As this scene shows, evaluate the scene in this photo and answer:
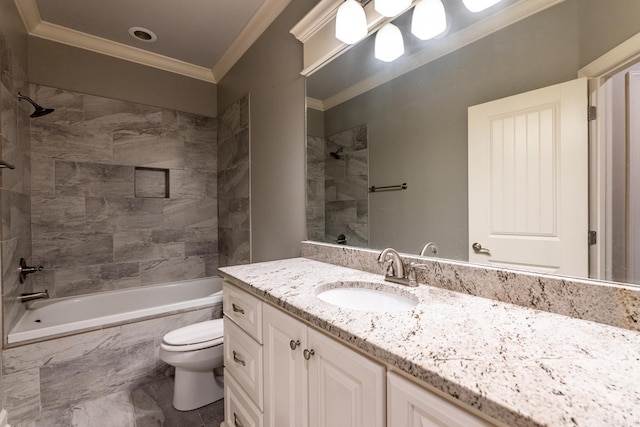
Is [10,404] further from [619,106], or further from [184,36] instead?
[619,106]

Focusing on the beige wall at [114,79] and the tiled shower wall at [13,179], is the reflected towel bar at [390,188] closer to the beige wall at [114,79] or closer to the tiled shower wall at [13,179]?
the tiled shower wall at [13,179]

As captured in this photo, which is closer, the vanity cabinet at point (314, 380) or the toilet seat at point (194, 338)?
the vanity cabinet at point (314, 380)

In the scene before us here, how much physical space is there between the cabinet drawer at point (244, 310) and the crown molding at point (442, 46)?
1192 millimetres

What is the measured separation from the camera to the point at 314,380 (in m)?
0.82

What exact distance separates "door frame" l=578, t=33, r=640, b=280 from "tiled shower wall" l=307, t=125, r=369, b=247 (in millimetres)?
874

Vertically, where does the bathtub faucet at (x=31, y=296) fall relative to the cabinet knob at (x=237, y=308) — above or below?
below

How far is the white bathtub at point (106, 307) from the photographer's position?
172 centimetres

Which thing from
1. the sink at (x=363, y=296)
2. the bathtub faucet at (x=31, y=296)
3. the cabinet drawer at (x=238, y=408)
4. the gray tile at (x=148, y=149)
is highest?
the gray tile at (x=148, y=149)

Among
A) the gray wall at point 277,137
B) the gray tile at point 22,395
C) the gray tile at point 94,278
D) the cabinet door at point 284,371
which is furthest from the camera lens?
the gray tile at point 94,278

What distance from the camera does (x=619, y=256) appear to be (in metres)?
0.75

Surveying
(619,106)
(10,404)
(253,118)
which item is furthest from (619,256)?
(10,404)

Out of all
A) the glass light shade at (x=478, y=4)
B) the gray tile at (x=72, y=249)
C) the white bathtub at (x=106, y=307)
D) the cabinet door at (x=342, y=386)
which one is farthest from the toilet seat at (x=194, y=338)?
the glass light shade at (x=478, y=4)

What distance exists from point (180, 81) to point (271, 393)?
298 cm

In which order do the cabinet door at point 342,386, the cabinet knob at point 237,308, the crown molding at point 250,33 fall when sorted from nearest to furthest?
1. the cabinet door at point 342,386
2. the cabinet knob at point 237,308
3. the crown molding at point 250,33
